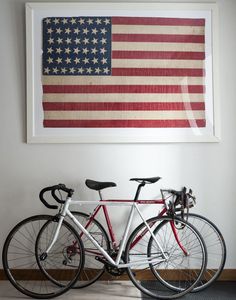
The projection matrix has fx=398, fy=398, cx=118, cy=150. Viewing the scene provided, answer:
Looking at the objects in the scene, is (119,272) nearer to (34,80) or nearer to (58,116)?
(58,116)

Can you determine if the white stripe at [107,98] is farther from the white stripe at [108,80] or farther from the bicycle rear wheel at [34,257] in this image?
the bicycle rear wheel at [34,257]

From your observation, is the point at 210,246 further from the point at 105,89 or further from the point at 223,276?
the point at 105,89

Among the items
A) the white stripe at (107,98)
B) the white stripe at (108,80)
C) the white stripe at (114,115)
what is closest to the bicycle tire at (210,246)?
the white stripe at (114,115)

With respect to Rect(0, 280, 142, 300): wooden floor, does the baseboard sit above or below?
above

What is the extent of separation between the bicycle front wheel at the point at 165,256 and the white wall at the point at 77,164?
271mm

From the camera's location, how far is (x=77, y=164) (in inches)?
131

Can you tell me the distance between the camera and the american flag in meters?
3.30

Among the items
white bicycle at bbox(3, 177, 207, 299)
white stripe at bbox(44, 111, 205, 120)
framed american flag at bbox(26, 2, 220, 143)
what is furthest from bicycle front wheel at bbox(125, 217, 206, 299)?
white stripe at bbox(44, 111, 205, 120)

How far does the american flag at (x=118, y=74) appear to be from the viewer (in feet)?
10.8

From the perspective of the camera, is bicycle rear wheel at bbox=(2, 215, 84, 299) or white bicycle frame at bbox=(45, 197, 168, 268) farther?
bicycle rear wheel at bbox=(2, 215, 84, 299)

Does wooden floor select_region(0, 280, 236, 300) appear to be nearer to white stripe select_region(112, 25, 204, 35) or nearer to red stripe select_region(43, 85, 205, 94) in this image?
red stripe select_region(43, 85, 205, 94)

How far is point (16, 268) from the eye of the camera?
10.8ft

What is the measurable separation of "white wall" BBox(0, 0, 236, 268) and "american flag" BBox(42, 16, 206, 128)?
8.5 inches

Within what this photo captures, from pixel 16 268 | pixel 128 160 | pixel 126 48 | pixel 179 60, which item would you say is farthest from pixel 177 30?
pixel 16 268
